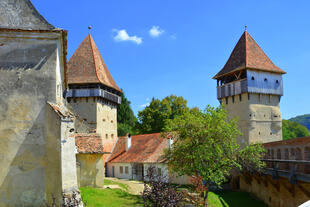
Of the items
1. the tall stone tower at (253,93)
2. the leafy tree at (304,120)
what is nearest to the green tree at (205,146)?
the tall stone tower at (253,93)

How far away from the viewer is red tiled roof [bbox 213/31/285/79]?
30.3m

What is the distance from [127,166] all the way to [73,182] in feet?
70.5

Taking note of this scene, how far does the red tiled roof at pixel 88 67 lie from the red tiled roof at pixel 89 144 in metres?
12.7

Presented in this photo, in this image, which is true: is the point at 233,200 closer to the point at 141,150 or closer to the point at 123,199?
the point at 141,150

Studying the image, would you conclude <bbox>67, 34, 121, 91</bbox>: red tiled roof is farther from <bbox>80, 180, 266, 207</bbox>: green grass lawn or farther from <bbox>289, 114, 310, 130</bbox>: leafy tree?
<bbox>289, 114, 310, 130</bbox>: leafy tree

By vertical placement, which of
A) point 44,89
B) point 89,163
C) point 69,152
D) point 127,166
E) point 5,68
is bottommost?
point 127,166

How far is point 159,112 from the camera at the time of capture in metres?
41.1

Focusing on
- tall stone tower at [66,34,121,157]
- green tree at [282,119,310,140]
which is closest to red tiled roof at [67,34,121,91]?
tall stone tower at [66,34,121,157]

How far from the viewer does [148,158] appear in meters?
28.1

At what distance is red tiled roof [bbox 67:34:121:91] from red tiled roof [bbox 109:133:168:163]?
7.28 meters

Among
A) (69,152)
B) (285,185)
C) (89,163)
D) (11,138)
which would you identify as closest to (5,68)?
(11,138)

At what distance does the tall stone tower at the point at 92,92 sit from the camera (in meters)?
32.8

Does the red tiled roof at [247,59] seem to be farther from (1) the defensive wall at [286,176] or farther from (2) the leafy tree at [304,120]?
(2) the leafy tree at [304,120]

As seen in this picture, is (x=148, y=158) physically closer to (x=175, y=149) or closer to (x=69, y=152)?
(x=175, y=149)
